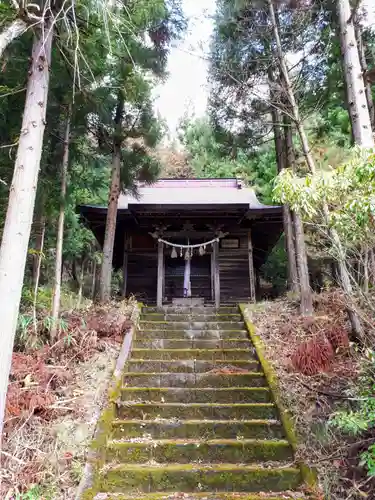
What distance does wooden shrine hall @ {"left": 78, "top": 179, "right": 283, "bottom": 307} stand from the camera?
9.45m

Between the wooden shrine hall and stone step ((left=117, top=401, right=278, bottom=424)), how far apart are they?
4892mm

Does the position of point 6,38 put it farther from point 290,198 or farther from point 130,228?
point 130,228

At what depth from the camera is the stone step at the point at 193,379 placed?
4781mm

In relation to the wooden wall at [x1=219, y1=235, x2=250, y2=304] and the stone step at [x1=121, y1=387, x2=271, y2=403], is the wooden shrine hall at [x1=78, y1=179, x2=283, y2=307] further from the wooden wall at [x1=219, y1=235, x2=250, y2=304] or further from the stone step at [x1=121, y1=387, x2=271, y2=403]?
the stone step at [x1=121, y1=387, x2=271, y2=403]

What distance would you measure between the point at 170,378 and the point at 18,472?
2.16 m

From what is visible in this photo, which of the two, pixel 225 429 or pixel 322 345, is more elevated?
pixel 322 345

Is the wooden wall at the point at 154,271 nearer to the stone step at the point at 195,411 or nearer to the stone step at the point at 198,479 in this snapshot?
the stone step at the point at 195,411

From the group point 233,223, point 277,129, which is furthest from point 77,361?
point 277,129

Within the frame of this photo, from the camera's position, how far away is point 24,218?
338 centimetres

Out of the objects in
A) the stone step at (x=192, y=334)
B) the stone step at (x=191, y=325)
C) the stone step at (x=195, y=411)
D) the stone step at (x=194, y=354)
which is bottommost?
the stone step at (x=195, y=411)

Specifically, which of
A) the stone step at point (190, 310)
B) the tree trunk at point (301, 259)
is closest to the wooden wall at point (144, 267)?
the stone step at point (190, 310)

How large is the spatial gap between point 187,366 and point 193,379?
33 centimetres

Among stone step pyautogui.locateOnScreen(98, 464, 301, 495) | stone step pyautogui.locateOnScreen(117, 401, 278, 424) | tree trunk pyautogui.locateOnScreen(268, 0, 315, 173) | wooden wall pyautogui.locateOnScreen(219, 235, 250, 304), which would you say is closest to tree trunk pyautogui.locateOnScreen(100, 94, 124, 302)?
tree trunk pyautogui.locateOnScreen(268, 0, 315, 173)

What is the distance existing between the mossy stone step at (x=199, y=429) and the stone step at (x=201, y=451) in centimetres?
20
